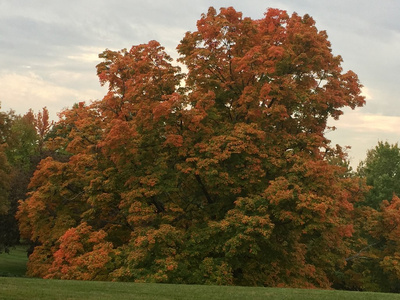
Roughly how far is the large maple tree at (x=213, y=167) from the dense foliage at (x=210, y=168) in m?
0.08

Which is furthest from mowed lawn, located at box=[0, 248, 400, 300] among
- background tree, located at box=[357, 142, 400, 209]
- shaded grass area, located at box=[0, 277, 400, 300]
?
background tree, located at box=[357, 142, 400, 209]

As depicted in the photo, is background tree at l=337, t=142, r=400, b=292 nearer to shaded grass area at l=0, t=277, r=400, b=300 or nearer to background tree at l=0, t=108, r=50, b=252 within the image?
shaded grass area at l=0, t=277, r=400, b=300

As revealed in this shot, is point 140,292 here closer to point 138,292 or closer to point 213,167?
point 138,292

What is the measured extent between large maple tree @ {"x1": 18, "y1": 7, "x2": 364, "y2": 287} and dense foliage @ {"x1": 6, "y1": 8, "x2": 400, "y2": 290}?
3.0 inches

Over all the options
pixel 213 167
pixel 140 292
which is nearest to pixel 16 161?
pixel 213 167

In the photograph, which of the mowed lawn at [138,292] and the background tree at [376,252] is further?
the background tree at [376,252]

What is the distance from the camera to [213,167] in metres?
20.8

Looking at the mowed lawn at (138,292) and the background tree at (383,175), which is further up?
the background tree at (383,175)

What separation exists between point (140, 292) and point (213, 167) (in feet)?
26.9

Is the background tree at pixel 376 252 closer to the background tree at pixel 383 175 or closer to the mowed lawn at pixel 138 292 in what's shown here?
the background tree at pixel 383 175

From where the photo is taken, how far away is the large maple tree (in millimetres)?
19953

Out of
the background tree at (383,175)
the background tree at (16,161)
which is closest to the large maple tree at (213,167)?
the background tree at (16,161)

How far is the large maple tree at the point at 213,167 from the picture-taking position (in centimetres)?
1995

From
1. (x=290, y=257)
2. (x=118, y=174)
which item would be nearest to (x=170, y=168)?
(x=118, y=174)
